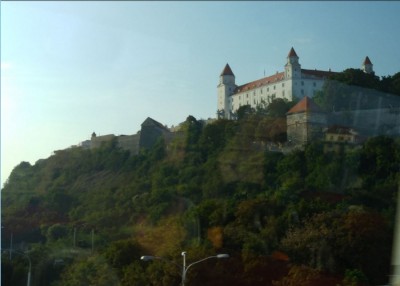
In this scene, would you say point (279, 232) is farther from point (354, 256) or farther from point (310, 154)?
point (310, 154)

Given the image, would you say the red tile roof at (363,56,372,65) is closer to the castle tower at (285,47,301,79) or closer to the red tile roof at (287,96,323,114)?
the red tile roof at (287,96,323,114)

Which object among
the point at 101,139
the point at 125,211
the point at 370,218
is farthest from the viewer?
the point at 101,139

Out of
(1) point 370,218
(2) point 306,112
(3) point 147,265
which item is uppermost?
(2) point 306,112

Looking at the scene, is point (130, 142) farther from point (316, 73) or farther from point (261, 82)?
point (261, 82)

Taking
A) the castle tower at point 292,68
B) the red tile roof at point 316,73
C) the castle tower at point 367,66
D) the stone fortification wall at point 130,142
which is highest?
the castle tower at point 292,68

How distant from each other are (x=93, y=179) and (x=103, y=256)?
53.9ft

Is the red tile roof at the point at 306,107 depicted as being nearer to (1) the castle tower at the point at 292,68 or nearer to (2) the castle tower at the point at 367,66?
(2) the castle tower at the point at 367,66

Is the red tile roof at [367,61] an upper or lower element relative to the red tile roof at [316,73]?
lower

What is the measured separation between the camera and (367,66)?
105 ft

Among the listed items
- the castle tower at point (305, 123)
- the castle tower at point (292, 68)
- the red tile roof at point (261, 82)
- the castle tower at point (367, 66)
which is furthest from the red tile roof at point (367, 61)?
the red tile roof at point (261, 82)

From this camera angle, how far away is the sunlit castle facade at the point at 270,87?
4622 centimetres

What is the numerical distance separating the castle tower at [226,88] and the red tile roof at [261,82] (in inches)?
29.3

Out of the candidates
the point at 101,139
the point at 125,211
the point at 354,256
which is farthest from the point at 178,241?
the point at 101,139

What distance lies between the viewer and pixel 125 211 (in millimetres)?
28906
